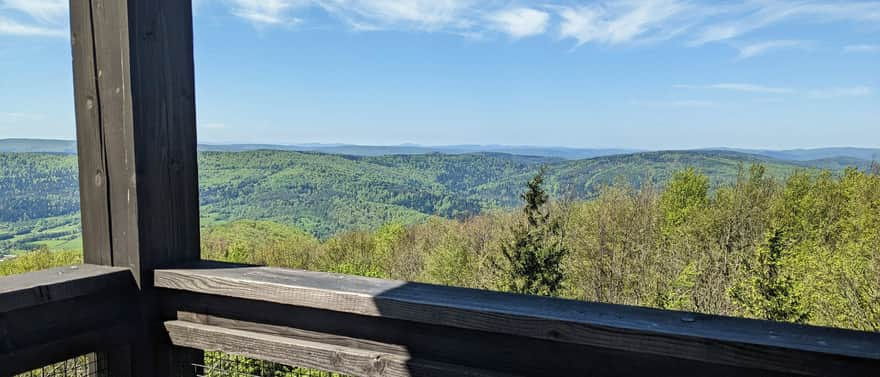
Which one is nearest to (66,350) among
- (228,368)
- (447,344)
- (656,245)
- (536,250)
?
(228,368)

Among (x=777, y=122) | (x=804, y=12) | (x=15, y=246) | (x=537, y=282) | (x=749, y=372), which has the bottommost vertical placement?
(x=537, y=282)

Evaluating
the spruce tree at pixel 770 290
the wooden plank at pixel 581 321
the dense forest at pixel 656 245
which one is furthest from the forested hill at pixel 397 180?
the wooden plank at pixel 581 321

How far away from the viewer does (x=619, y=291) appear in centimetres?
1295

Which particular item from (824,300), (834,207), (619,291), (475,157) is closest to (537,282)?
(619,291)

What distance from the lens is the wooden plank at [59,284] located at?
2.48ft

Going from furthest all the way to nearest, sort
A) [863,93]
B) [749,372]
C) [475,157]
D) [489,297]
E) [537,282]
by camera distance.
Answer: [863,93], [537,282], [475,157], [489,297], [749,372]

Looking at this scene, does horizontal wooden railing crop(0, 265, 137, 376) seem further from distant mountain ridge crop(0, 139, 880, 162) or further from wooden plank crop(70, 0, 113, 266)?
distant mountain ridge crop(0, 139, 880, 162)

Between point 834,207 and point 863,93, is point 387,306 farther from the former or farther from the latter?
point 863,93

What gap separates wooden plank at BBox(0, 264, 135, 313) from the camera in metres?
0.76

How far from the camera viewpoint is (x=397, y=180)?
14281mm

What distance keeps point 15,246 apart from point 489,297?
2.07 metres

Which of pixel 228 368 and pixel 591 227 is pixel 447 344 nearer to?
pixel 228 368

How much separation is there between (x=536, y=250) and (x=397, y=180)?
4.23 m

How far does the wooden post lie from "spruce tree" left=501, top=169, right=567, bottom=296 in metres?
13.2
